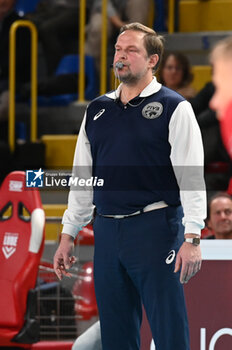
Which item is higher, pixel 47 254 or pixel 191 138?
pixel 191 138

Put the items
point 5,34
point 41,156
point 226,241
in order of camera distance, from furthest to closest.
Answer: point 5,34
point 41,156
point 226,241

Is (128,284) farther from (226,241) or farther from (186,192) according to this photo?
(226,241)

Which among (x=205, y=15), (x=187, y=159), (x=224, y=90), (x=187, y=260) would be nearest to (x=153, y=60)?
(x=187, y=159)

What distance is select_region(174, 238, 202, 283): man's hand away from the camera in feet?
11.5

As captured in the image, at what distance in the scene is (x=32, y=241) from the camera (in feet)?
18.6

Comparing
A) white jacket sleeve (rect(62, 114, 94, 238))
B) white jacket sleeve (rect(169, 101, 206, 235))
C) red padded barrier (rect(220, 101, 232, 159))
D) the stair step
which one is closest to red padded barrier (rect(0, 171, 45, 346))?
red padded barrier (rect(220, 101, 232, 159))

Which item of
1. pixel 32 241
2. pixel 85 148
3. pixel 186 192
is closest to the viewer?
pixel 186 192

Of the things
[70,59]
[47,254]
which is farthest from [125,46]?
[70,59]

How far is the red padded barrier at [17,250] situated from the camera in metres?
5.58

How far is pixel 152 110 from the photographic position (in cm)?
367

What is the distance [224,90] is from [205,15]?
2.16 meters

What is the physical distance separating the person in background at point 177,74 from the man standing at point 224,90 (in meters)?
0.22

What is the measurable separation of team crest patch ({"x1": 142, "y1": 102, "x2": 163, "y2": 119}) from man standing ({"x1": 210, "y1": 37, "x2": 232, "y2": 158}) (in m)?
0.94

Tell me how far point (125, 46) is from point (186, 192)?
600mm
